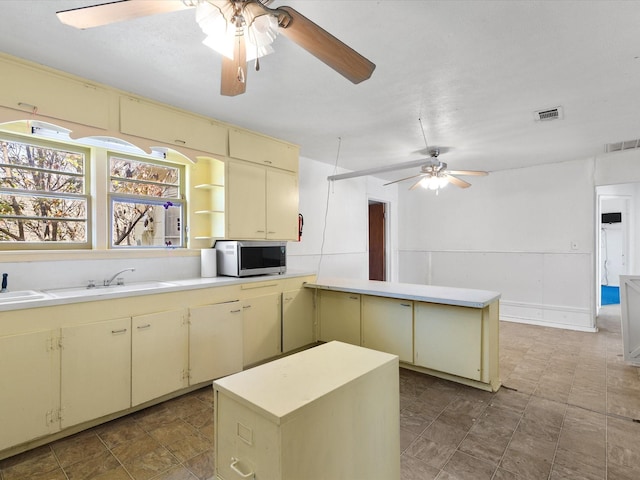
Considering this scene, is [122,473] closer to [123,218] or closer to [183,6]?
[123,218]

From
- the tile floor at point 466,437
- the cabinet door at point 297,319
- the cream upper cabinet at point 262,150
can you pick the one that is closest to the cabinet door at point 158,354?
the tile floor at point 466,437

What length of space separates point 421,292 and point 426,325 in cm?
31

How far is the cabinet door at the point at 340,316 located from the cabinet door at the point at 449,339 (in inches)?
27.4

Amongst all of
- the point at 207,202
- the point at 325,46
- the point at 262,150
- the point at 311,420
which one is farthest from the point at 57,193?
the point at 311,420

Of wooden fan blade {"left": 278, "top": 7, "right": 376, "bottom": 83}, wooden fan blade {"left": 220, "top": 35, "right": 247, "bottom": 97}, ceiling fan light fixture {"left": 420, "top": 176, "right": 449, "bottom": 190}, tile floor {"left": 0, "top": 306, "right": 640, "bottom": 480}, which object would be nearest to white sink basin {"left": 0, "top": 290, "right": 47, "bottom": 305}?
tile floor {"left": 0, "top": 306, "right": 640, "bottom": 480}

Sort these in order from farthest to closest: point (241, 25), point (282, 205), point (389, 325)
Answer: point (282, 205) → point (389, 325) → point (241, 25)

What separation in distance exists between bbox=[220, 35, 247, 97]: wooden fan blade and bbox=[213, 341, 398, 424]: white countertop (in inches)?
54.9

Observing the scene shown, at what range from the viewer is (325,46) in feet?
4.93

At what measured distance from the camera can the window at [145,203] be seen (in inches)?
119

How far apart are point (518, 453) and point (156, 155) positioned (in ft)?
12.2

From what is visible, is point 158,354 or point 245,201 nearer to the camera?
point 158,354

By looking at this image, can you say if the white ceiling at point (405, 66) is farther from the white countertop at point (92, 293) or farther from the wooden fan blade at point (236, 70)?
the white countertop at point (92, 293)

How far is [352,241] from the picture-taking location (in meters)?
5.73

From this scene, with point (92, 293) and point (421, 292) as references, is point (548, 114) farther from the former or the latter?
point (92, 293)
